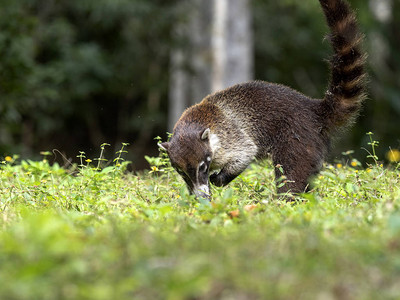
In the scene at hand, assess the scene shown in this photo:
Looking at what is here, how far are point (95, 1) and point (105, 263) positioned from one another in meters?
13.3

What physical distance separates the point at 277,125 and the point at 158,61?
12433 millimetres

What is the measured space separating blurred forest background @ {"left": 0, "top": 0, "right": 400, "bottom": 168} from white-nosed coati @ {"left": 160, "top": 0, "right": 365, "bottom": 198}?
654 cm

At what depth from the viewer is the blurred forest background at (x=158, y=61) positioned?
49.8ft

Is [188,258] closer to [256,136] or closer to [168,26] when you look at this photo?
[256,136]

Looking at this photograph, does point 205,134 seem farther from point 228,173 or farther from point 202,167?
point 228,173

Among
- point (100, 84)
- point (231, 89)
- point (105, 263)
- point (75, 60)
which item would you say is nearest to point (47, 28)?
point (75, 60)

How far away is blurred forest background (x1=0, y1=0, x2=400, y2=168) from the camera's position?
15.2m

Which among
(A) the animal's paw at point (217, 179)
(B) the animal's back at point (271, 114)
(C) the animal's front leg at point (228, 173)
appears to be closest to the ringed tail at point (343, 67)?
(B) the animal's back at point (271, 114)

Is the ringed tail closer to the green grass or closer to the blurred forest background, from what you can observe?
the green grass

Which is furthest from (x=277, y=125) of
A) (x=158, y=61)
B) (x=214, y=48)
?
(x=158, y=61)

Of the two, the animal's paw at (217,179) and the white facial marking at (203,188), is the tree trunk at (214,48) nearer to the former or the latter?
the animal's paw at (217,179)

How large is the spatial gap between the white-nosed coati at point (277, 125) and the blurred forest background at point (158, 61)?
654 centimetres

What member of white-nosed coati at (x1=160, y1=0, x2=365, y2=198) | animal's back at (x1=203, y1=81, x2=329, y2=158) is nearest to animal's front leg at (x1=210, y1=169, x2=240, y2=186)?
white-nosed coati at (x1=160, y1=0, x2=365, y2=198)

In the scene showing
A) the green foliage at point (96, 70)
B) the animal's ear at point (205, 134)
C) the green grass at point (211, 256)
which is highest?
the green grass at point (211, 256)
